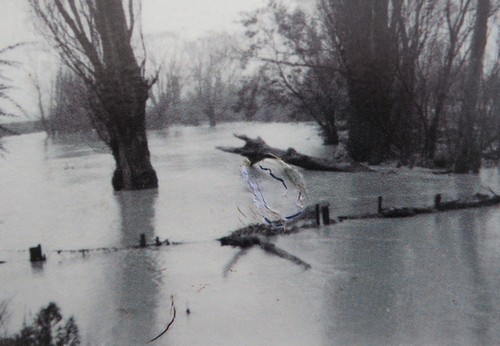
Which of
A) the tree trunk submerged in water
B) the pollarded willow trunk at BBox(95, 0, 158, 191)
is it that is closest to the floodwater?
the tree trunk submerged in water

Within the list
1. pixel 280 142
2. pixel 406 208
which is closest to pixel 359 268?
pixel 406 208

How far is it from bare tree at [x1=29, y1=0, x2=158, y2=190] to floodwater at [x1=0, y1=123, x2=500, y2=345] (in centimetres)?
165

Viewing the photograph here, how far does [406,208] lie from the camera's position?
26.5 feet

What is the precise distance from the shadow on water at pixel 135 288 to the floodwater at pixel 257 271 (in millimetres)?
17

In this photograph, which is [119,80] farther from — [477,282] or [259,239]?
[477,282]

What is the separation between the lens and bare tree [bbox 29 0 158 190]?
11.5 meters

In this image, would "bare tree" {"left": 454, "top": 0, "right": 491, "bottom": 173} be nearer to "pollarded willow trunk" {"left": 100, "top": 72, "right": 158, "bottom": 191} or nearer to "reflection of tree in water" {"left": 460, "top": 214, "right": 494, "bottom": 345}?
"reflection of tree in water" {"left": 460, "top": 214, "right": 494, "bottom": 345}

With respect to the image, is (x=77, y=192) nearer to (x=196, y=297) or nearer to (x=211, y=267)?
(x=211, y=267)

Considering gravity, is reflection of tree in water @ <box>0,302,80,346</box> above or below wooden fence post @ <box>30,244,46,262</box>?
above

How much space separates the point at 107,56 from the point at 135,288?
701cm

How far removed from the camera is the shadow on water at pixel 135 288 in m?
4.47

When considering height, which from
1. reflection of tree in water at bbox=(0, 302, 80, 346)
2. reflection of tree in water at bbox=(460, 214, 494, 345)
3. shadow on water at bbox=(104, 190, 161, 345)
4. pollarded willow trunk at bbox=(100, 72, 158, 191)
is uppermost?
pollarded willow trunk at bbox=(100, 72, 158, 191)

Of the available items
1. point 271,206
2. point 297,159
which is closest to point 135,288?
point 271,206

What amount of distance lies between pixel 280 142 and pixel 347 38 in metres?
6.52
